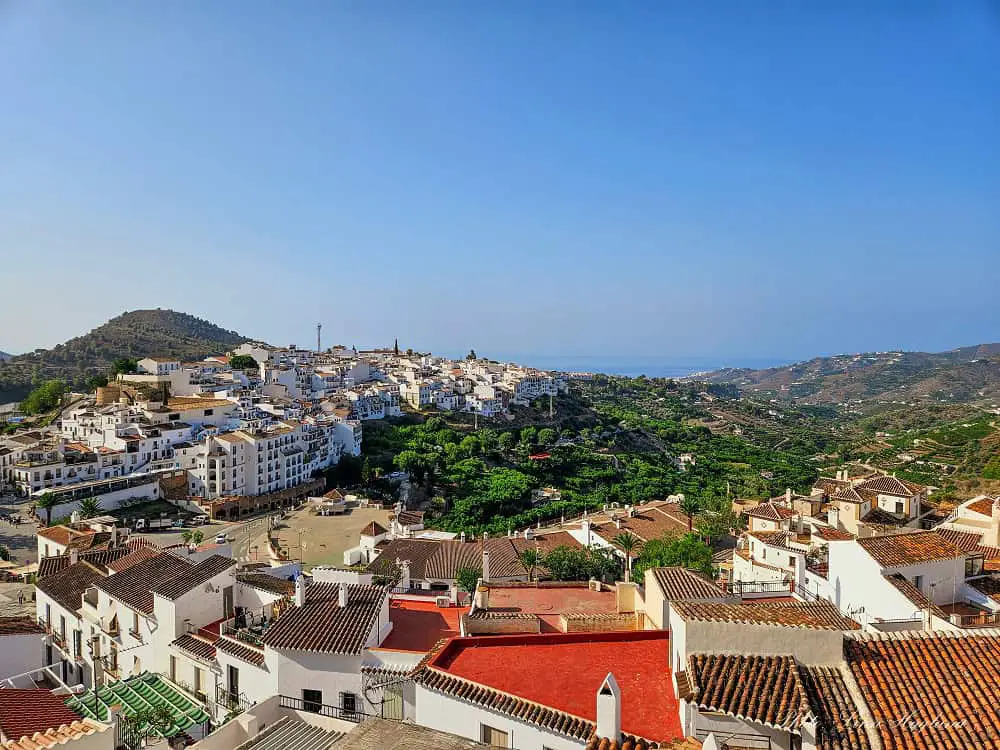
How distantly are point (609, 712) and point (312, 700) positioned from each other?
190 inches

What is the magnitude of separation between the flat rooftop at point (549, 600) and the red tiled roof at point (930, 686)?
5.85 meters

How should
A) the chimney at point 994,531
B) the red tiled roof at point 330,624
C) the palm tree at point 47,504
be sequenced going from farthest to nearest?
the palm tree at point 47,504
the chimney at point 994,531
the red tiled roof at point 330,624

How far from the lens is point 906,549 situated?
39.3 ft

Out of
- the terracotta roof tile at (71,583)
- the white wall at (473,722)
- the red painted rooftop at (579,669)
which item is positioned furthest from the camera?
the terracotta roof tile at (71,583)

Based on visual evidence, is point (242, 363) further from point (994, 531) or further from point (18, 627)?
point (994, 531)

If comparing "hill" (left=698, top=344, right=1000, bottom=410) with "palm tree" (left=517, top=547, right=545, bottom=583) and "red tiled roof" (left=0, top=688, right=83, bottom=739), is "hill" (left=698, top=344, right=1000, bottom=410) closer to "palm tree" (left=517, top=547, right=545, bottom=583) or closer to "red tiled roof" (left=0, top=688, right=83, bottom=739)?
"palm tree" (left=517, top=547, right=545, bottom=583)

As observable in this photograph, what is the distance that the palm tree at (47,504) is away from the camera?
34875mm

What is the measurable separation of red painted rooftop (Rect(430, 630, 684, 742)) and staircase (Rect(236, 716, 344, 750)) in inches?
55.8

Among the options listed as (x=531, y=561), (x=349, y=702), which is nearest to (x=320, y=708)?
(x=349, y=702)

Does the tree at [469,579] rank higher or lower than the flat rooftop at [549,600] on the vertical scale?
lower

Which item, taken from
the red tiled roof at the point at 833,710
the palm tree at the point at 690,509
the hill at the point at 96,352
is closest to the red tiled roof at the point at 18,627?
the red tiled roof at the point at 833,710

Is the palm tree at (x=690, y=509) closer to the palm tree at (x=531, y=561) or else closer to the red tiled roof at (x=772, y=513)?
the red tiled roof at (x=772, y=513)

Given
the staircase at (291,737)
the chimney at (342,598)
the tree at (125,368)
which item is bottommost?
the staircase at (291,737)

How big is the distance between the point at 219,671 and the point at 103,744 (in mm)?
3821
